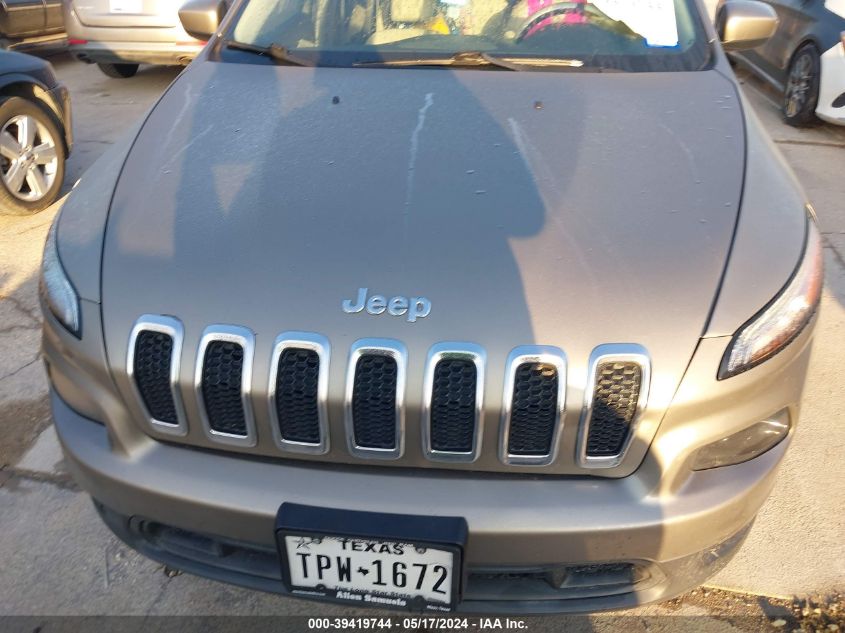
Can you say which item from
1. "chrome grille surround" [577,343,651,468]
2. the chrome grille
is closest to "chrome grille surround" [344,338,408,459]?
the chrome grille

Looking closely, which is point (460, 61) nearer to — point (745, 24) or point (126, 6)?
point (745, 24)

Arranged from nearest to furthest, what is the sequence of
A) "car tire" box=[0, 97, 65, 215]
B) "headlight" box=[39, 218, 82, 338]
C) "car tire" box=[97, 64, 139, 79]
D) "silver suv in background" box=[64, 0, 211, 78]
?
1. "headlight" box=[39, 218, 82, 338]
2. "car tire" box=[0, 97, 65, 215]
3. "silver suv in background" box=[64, 0, 211, 78]
4. "car tire" box=[97, 64, 139, 79]

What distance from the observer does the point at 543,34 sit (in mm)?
2535

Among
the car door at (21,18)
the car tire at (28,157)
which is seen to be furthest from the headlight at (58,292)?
the car door at (21,18)

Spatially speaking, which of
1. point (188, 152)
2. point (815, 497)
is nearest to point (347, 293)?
point (188, 152)

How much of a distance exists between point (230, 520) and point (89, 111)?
19.9 ft

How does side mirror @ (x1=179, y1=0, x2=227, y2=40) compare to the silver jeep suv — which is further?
side mirror @ (x1=179, y1=0, x2=227, y2=40)

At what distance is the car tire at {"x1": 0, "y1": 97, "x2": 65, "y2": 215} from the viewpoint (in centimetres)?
429

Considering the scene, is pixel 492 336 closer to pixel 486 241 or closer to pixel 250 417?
pixel 486 241

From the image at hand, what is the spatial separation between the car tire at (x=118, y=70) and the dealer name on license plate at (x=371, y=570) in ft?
23.6

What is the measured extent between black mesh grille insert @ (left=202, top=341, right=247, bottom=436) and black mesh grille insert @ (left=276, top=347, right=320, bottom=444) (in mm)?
89

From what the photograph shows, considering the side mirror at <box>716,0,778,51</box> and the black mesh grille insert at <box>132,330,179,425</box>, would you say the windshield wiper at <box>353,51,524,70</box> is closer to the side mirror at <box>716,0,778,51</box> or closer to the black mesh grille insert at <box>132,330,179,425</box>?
the side mirror at <box>716,0,778,51</box>

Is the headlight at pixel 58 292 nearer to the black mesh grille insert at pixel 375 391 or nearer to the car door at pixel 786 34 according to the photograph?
the black mesh grille insert at pixel 375 391

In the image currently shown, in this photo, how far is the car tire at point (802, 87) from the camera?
18.4 ft
